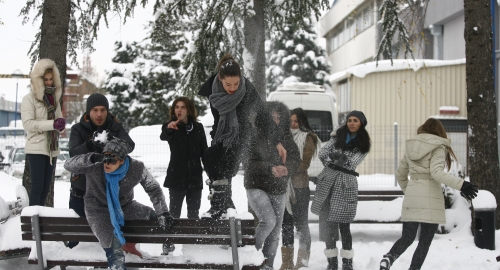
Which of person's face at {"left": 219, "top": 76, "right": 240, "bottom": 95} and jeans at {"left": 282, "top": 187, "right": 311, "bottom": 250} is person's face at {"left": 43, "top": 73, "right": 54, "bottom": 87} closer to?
person's face at {"left": 219, "top": 76, "right": 240, "bottom": 95}

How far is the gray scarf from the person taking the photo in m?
5.16

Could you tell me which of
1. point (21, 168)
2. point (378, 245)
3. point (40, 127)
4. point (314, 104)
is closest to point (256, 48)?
point (378, 245)

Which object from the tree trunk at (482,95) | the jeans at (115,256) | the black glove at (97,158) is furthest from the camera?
the tree trunk at (482,95)

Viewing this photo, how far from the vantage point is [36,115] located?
6293mm

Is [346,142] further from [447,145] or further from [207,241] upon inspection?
[207,241]

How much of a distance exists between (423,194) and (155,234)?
2793mm

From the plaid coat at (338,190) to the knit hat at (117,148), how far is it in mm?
2433

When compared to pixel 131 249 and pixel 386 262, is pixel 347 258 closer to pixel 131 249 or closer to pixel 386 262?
pixel 386 262

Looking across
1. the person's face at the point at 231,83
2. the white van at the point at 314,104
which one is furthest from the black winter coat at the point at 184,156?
the white van at the point at 314,104

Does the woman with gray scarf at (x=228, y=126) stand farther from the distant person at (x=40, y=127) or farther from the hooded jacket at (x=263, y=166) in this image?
the distant person at (x=40, y=127)

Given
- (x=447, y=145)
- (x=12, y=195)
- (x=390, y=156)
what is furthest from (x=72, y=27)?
(x=390, y=156)

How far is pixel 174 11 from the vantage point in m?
9.61

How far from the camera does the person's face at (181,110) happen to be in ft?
21.5

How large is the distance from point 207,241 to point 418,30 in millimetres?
6486
